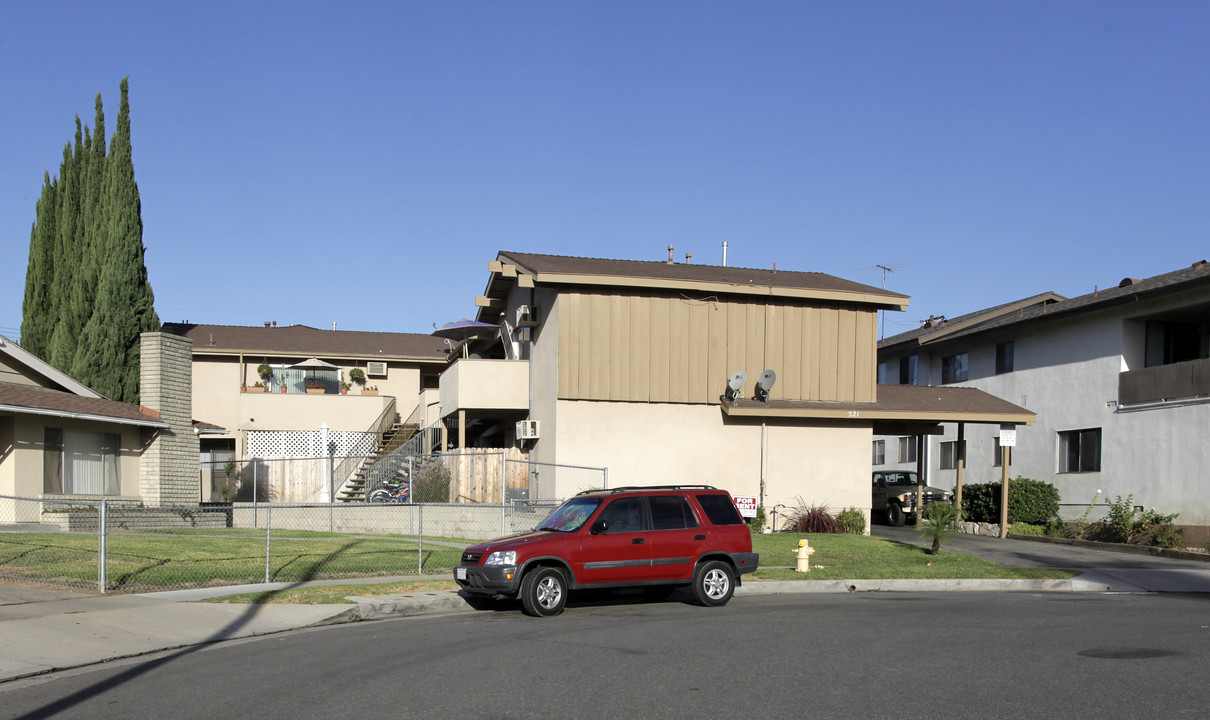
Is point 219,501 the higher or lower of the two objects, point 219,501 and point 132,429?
the lower

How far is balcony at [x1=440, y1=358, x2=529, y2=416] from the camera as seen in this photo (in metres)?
28.2

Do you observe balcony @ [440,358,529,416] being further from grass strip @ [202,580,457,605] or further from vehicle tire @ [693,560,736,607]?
vehicle tire @ [693,560,736,607]

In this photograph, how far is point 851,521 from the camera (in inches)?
1058

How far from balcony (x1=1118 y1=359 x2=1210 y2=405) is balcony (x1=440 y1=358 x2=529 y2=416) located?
16.0 metres

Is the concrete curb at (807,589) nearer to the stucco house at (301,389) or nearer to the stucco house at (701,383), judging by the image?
the stucco house at (701,383)

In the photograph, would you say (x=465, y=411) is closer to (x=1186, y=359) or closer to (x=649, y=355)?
(x=649, y=355)

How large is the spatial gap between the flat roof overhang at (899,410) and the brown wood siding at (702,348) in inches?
21.5

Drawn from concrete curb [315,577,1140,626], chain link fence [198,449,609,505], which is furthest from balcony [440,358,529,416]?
concrete curb [315,577,1140,626]

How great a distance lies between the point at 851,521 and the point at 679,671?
18.5 meters

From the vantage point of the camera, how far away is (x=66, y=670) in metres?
9.59

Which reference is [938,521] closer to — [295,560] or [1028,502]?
[1028,502]

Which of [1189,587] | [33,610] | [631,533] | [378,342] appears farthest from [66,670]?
[378,342]

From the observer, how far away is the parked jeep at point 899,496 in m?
32.3

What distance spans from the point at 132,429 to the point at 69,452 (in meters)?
2.17
